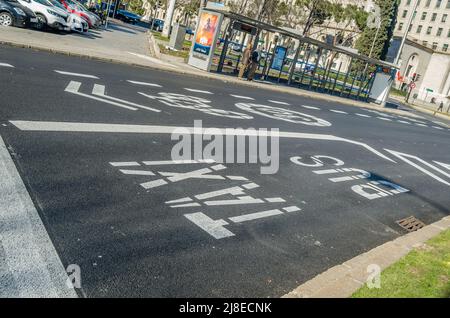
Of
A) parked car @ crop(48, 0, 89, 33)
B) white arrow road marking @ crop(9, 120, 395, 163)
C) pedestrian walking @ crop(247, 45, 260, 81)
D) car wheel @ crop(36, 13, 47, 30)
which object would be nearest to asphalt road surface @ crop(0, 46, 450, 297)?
white arrow road marking @ crop(9, 120, 395, 163)

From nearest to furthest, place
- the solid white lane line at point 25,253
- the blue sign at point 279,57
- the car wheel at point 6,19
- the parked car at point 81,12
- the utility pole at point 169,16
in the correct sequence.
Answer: the solid white lane line at point 25,253 < the car wheel at point 6,19 < the blue sign at point 279,57 < the parked car at point 81,12 < the utility pole at point 169,16

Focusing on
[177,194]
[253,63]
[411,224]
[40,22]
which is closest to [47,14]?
[40,22]

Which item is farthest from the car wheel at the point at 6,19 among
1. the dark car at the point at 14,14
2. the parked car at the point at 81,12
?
the parked car at the point at 81,12

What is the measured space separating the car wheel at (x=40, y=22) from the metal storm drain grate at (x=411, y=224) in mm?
20247

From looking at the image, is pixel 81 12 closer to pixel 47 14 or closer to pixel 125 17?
pixel 47 14

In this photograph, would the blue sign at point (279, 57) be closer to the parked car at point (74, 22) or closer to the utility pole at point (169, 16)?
the parked car at point (74, 22)

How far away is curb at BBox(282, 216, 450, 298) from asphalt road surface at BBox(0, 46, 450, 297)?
0.20 meters

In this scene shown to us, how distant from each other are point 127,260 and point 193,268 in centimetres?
65

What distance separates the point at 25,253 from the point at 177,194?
2.46m

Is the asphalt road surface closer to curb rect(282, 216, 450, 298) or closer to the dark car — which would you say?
curb rect(282, 216, 450, 298)

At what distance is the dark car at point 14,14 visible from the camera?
19.7 m

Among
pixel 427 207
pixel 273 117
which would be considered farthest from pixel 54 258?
pixel 273 117

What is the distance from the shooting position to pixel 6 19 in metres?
20.1

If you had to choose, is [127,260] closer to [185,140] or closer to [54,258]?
[54,258]
